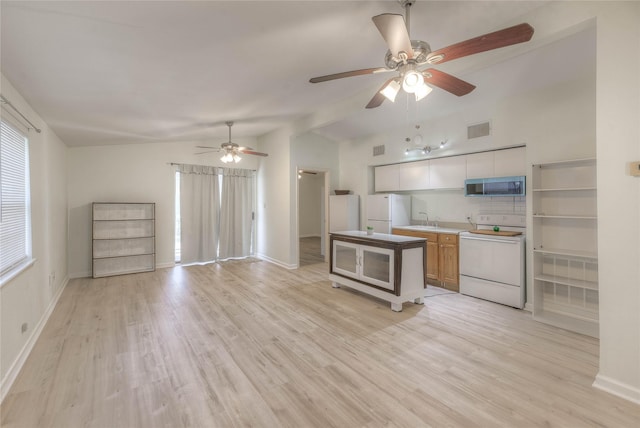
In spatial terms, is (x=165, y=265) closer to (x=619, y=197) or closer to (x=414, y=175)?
(x=414, y=175)

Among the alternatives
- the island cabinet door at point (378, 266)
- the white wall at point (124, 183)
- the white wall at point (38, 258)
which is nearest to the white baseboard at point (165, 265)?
the white wall at point (124, 183)

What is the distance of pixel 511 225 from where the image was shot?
4.12 meters

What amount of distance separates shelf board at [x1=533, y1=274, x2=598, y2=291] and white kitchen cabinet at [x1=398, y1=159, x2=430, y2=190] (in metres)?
2.21

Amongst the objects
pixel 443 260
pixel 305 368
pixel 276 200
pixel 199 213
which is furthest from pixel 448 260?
pixel 199 213

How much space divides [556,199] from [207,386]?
428cm

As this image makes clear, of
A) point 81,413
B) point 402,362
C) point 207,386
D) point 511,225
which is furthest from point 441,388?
point 511,225

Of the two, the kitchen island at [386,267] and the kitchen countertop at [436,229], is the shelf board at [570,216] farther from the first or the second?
the kitchen island at [386,267]

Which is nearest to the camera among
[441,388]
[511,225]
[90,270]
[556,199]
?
[441,388]

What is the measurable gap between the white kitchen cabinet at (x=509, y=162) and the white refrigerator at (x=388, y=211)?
1718 millimetres

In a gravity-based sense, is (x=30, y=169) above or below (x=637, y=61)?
below

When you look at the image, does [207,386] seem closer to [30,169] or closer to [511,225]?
[30,169]

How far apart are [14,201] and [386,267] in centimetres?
384

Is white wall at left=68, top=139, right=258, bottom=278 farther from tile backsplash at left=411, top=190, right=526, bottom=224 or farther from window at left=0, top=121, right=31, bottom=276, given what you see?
tile backsplash at left=411, top=190, right=526, bottom=224

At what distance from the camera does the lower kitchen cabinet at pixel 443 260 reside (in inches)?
172
